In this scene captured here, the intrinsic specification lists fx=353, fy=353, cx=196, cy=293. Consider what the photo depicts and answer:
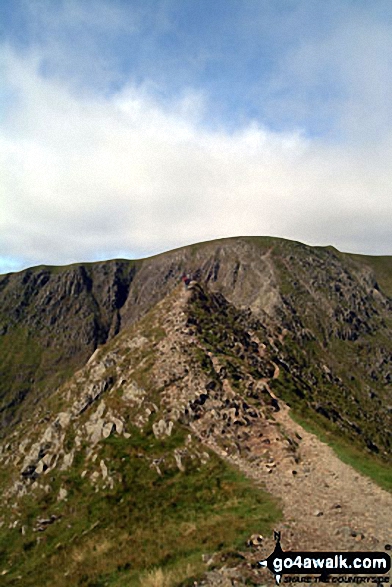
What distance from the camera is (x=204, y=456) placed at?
31.5m

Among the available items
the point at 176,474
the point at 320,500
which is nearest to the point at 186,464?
the point at 176,474

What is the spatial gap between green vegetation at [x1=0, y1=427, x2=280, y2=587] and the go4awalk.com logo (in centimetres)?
247

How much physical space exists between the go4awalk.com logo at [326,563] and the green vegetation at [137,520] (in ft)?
8.10

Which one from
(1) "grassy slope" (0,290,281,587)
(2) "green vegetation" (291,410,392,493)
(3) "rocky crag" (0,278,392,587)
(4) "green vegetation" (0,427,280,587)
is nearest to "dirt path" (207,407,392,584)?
(3) "rocky crag" (0,278,392,587)

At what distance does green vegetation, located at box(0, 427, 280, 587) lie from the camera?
62.8 ft

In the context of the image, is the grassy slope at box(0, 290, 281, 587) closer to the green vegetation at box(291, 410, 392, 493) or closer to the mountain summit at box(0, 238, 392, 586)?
the mountain summit at box(0, 238, 392, 586)

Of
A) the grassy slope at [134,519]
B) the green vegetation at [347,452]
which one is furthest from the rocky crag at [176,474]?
the green vegetation at [347,452]

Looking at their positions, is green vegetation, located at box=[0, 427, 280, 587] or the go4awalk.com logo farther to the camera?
green vegetation, located at box=[0, 427, 280, 587]

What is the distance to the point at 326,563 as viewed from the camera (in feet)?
50.9

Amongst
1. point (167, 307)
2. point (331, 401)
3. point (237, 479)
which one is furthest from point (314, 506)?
point (167, 307)

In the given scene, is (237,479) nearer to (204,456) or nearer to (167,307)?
(204,456)

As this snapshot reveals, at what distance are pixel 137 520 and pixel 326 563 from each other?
15.9 meters

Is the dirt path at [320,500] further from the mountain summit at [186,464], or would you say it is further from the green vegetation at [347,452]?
the green vegetation at [347,452]

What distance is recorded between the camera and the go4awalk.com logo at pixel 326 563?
48.5 feet
